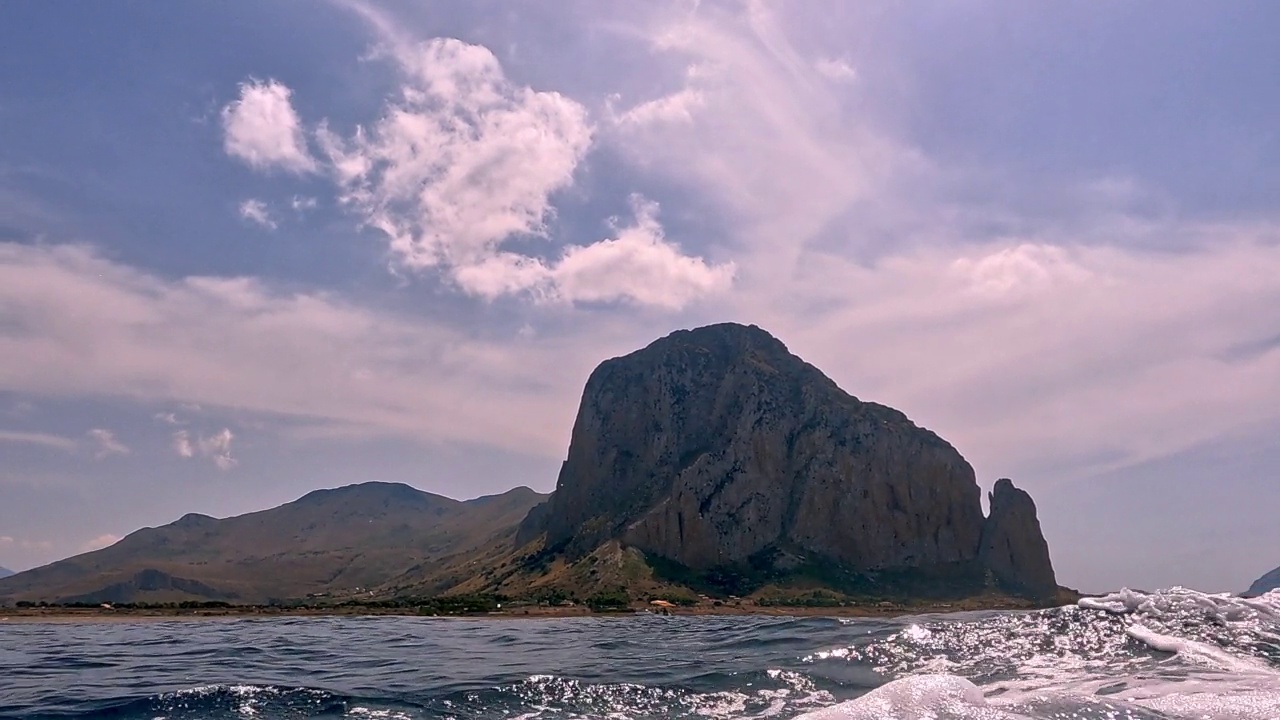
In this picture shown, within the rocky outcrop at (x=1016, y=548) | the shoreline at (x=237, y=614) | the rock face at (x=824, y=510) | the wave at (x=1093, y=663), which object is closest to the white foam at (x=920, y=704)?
the wave at (x=1093, y=663)

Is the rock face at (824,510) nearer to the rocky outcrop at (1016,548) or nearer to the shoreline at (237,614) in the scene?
the rocky outcrop at (1016,548)

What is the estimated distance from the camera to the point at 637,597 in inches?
5669

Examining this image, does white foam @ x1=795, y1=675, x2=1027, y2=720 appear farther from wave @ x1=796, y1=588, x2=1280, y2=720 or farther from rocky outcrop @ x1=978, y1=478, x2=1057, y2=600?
rocky outcrop @ x1=978, y1=478, x2=1057, y2=600

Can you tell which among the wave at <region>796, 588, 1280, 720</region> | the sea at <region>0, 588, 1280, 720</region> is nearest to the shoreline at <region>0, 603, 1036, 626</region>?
the wave at <region>796, 588, 1280, 720</region>

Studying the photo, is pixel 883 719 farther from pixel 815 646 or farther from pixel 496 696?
pixel 815 646

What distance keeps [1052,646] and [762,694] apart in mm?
10555

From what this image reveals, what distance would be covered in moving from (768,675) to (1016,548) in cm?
18577

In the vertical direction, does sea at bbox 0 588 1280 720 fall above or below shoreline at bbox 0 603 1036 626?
above


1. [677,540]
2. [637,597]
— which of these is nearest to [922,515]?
[677,540]

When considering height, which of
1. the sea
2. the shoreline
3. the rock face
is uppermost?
the rock face

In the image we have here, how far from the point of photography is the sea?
17.9 m

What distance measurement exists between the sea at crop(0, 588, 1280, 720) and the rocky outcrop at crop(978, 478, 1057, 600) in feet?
537

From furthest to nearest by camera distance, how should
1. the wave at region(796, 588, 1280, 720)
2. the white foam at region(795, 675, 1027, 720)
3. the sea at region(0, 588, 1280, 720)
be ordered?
the sea at region(0, 588, 1280, 720) → the wave at region(796, 588, 1280, 720) → the white foam at region(795, 675, 1027, 720)

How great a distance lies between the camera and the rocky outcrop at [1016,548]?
18112 cm
